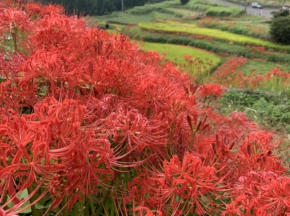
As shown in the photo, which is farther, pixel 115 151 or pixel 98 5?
pixel 98 5

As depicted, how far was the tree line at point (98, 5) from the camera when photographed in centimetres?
996

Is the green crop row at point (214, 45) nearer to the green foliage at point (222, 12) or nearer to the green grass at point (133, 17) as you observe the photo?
the green grass at point (133, 17)

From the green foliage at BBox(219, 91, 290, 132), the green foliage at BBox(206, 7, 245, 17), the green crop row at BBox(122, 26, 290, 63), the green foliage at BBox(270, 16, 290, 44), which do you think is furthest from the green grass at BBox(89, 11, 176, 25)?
the green foliage at BBox(219, 91, 290, 132)

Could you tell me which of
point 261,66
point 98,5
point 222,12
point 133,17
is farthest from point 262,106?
point 222,12

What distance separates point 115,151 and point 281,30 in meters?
20.7

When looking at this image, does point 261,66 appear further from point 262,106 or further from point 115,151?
point 115,151

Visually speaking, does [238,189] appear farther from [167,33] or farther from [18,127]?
[167,33]

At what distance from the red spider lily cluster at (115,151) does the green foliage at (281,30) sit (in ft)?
66.2

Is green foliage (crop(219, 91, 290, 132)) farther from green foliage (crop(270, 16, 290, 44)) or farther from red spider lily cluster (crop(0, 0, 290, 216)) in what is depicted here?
green foliage (crop(270, 16, 290, 44))

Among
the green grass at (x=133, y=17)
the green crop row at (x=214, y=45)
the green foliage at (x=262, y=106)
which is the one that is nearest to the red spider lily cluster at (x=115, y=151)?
the green foliage at (x=262, y=106)

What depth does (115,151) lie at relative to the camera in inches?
42.2

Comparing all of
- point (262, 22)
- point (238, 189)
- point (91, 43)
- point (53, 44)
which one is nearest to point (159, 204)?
point (238, 189)

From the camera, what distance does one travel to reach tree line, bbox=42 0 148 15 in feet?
32.7

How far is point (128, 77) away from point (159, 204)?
49 centimetres
